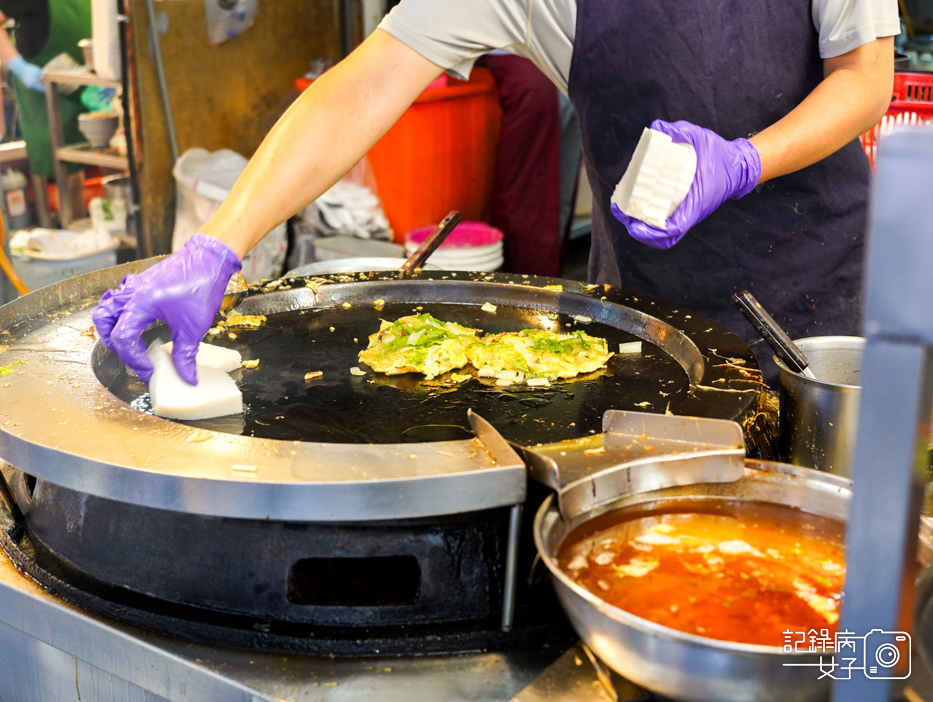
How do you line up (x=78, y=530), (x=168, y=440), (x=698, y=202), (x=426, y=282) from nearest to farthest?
1. (x=168, y=440)
2. (x=78, y=530)
3. (x=698, y=202)
4. (x=426, y=282)

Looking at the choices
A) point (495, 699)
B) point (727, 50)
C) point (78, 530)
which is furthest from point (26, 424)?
point (727, 50)

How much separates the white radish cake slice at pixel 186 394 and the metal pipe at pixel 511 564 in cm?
80

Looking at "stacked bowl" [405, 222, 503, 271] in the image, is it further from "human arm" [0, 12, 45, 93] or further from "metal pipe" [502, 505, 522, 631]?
→ "metal pipe" [502, 505, 522, 631]

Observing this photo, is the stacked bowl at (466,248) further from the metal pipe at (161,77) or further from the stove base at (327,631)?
the stove base at (327,631)

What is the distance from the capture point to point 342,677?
142cm

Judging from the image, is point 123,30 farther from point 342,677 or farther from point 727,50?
point 342,677

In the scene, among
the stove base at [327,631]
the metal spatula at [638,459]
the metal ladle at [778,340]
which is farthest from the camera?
the metal ladle at [778,340]

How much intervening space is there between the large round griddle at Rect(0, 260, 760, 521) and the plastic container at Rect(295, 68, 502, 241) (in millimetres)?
3263

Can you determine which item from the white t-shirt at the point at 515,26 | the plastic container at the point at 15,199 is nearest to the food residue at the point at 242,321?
the white t-shirt at the point at 515,26

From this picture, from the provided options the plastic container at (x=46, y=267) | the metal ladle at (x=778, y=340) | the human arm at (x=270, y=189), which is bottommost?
the plastic container at (x=46, y=267)

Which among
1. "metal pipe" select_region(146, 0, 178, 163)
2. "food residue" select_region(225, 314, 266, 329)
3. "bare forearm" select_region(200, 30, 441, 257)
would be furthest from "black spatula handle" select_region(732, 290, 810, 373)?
"metal pipe" select_region(146, 0, 178, 163)

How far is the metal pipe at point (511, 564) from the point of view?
1.40 metres

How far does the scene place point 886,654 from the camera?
83 cm

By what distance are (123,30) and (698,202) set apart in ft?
15.2
